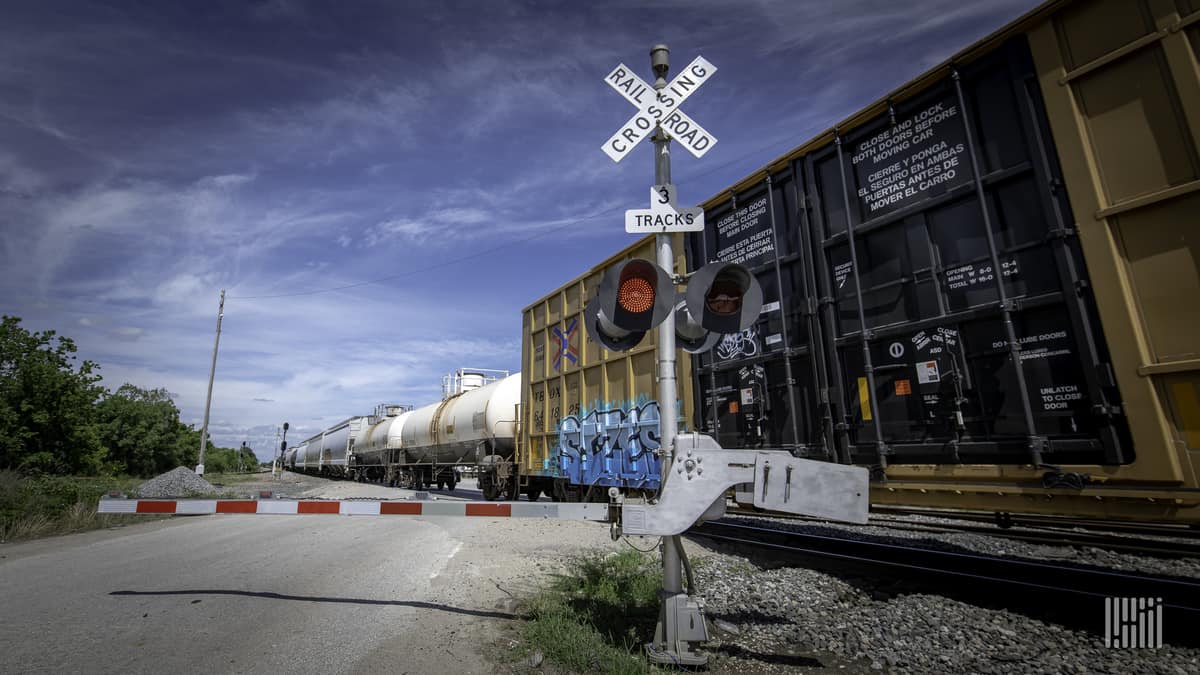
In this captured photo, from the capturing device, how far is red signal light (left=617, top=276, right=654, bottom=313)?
11.1 feet

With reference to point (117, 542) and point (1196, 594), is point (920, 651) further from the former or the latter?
point (117, 542)


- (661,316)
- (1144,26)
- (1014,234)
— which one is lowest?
(661,316)

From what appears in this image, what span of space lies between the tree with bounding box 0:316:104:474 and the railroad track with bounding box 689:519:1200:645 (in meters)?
23.9

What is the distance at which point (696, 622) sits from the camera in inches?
128

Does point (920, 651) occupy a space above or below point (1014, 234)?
below

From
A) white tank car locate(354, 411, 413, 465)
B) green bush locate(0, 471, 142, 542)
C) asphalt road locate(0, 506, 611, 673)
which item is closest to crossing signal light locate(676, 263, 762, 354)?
asphalt road locate(0, 506, 611, 673)

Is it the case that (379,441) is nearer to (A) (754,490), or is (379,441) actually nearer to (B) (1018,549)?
(B) (1018,549)

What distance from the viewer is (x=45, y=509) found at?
31.5 ft

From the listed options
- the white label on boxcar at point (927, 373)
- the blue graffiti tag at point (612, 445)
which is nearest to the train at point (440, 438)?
the blue graffiti tag at point (612, 445)

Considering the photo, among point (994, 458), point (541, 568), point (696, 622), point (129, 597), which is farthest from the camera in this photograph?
point (541, 568)

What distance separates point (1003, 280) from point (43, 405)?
89.7 feet

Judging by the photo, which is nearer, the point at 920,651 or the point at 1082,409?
the point at 920,651

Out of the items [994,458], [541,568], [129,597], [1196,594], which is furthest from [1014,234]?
[129,597]

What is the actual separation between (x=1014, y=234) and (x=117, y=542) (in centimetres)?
1205
